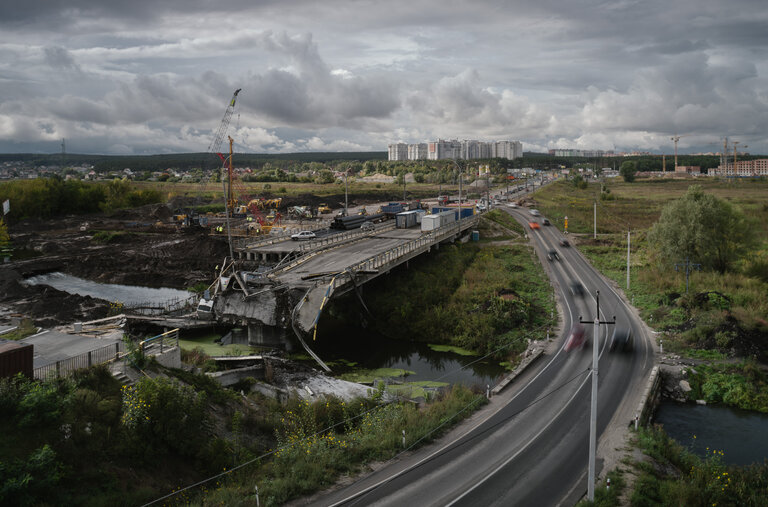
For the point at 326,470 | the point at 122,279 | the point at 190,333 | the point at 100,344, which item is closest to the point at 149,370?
the point at 100,344

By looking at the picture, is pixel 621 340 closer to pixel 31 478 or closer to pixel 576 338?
pixel 576 338

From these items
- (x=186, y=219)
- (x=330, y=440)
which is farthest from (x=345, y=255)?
(x=186, y=219)

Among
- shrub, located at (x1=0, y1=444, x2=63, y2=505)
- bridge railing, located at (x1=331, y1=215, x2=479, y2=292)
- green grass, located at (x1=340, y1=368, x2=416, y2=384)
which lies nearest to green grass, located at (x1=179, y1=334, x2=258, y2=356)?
green grass, located at (x1=340, y1=368, x2=416, y2=384)

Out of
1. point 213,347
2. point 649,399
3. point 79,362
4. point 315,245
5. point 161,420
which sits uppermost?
point 315,245

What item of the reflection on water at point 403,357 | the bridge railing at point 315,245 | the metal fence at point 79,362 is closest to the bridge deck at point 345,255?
the bridge railing at point 315,245

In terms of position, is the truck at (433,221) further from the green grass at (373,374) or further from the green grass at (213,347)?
the green grass at (213,347)

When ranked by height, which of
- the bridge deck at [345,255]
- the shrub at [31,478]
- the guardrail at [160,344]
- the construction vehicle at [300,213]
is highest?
the construction vehicle at [300,213]

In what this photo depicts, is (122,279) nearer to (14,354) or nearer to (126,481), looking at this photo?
(14,354)
